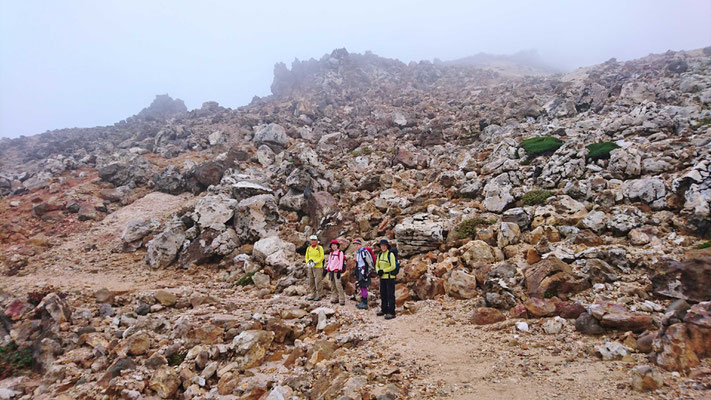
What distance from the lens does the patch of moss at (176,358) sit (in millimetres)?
6479

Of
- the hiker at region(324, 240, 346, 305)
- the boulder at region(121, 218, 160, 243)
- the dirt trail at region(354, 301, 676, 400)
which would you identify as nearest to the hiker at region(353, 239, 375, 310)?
the hiker at region(324, 240, 346, 305)

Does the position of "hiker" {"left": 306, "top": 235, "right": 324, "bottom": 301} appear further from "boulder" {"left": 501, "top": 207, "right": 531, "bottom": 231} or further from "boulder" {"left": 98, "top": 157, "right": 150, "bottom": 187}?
"boulder" {"left": 98, "top": 157, "right": 150, "bottom": 187}

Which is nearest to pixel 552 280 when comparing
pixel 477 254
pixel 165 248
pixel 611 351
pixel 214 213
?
pixel 611 351

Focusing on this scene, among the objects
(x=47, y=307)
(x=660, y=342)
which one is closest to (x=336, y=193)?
(x=47, y=307)

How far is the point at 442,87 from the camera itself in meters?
48.9

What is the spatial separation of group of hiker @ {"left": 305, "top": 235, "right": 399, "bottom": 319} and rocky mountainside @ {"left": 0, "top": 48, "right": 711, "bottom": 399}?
57cm

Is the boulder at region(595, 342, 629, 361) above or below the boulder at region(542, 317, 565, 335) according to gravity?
above

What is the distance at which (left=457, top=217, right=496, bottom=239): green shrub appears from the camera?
412 inches

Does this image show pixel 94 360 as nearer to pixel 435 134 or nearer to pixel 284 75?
pixel 435 134

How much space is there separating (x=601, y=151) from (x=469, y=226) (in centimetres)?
654

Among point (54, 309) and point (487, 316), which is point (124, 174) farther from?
point (487, 316)

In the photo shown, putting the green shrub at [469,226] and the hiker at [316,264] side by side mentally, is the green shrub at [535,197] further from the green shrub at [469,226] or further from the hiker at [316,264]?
the hiker at [316,264]

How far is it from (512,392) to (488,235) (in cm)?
602

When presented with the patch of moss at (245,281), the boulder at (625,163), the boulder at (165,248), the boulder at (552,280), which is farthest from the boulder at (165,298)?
the boulder at (625,163)
